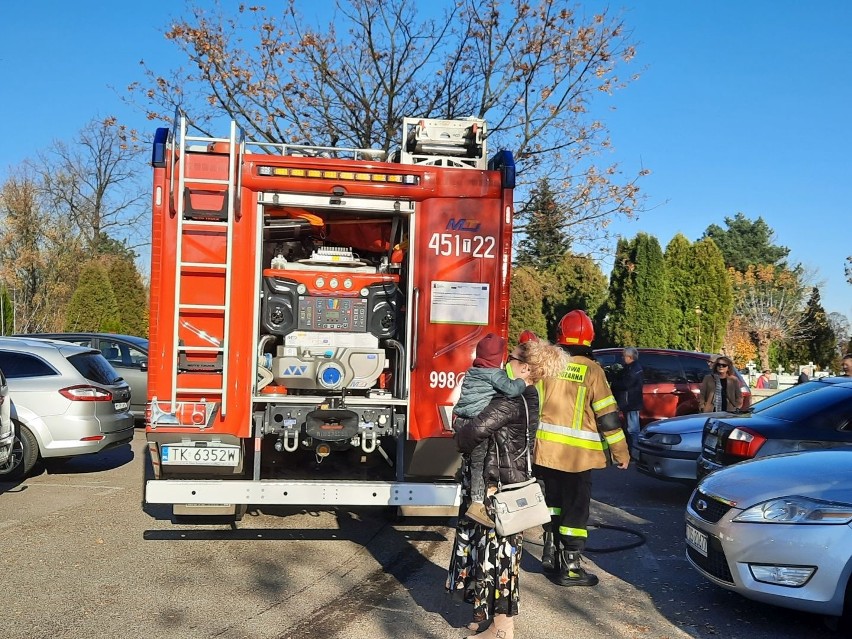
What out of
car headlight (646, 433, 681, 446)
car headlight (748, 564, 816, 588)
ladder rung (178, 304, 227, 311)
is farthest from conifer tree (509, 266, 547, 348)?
car headlight (748, 564, 816, 588)

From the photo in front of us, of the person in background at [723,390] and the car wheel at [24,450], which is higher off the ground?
the person in background at [723,390]

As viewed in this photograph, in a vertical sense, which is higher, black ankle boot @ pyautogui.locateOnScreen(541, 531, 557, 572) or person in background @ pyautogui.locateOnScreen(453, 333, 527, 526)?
person in background @ pyautogui.locateOnScreen(453, 333, 527, 526)

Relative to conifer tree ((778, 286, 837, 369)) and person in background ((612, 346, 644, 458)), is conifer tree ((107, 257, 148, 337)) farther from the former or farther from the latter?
conifer tree ((778, 286, 837, 369))

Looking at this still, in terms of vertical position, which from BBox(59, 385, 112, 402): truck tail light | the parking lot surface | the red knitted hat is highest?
the red knitted hat

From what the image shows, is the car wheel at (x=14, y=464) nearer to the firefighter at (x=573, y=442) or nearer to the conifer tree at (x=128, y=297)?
the firefighter at (x=573, y=442)

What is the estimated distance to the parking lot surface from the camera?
5258mm

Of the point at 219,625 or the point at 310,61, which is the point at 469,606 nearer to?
the point at 219,625

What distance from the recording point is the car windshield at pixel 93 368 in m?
10.5

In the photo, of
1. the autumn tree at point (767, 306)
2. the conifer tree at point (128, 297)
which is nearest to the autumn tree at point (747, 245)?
the autumn tree at point (767, 306)

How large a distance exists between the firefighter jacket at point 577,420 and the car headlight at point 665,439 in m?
3.74

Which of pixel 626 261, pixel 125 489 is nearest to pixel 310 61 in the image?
pixel 125 489

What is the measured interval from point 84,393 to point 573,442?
6.47 m

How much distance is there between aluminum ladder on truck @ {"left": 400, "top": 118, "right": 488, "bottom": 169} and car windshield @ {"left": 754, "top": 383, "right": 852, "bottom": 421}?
12.3 ft

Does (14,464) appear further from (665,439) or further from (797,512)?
(797,512)
